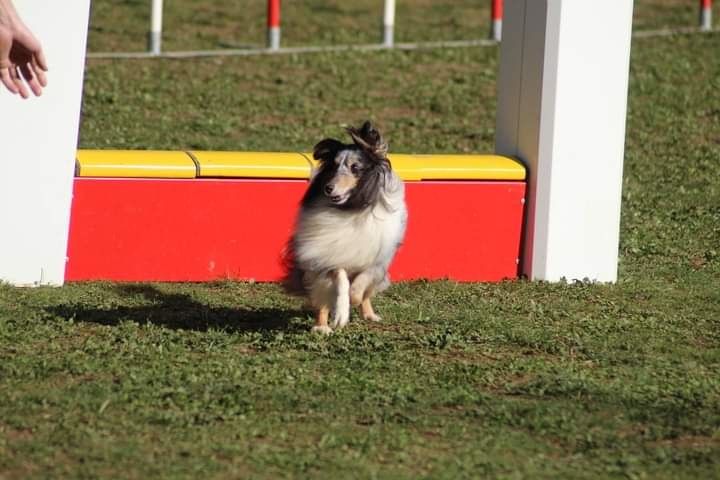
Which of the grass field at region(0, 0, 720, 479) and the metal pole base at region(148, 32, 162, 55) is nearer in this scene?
the grass field at region(0, 0, 720, 479)

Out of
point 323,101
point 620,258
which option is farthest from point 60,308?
point 323,101

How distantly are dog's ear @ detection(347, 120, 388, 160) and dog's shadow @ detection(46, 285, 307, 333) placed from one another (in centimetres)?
99

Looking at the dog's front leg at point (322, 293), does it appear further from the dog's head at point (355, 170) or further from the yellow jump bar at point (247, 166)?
the yellow jump bar at point (247, 166)

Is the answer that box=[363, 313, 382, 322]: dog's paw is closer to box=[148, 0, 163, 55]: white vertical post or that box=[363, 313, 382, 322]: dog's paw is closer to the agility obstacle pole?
the agility obstacle pole


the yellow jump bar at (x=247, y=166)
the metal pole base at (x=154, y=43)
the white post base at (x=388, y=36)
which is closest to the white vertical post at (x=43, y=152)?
the yellow jump bar at (x=247, y=166)

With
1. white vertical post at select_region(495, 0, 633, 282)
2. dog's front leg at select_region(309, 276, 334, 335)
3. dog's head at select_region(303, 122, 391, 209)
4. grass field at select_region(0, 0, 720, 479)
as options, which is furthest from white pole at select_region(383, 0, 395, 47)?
dog's front leg at select_region(309, 276, 334, 335)

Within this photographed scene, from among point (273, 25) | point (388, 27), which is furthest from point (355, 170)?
point (388, 27)

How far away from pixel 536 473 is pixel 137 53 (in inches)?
441

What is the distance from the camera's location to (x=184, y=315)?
7461mm

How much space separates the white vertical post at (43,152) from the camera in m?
7.84

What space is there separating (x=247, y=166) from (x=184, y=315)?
1254mm

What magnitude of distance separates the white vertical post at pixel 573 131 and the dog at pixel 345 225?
166cm

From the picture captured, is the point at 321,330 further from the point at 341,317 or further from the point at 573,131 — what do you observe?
the point at 573,131

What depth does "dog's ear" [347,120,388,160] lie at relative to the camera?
279 inches
